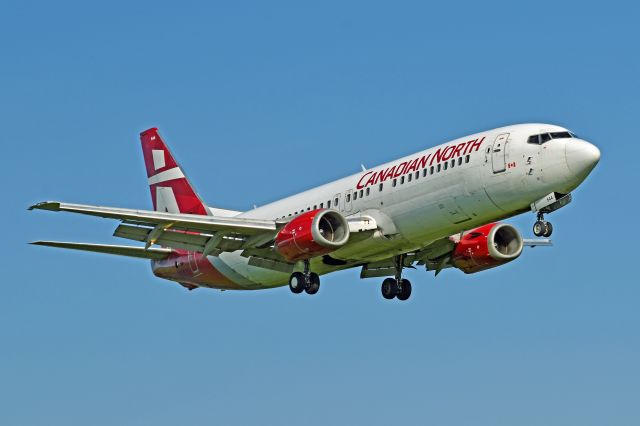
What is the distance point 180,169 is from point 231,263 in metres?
7.64

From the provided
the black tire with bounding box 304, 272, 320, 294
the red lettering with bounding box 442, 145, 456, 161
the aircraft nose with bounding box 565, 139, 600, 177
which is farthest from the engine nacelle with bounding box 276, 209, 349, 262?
the aircraft nose with bounding box 565, 139, 600, 177

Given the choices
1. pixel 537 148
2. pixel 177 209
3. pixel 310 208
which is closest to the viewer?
pixel 537 148

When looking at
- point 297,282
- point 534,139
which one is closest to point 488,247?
point 297,282

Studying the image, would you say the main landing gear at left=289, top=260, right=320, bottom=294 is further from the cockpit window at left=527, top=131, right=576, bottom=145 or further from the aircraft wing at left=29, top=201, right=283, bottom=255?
the cockpit window at left=527, top=131, right=576, bottom=145

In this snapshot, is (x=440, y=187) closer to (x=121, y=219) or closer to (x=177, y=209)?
(x=121, y=219)

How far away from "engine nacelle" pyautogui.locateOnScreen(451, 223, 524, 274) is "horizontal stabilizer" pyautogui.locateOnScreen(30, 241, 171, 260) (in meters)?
13.0

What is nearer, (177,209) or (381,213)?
(381,213)

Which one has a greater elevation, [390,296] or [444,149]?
[444,149]

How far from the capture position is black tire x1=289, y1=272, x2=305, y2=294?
55594 mm

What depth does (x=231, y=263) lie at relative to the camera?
197 feet

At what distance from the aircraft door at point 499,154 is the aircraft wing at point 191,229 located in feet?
31.7

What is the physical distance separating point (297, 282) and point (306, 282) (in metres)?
0.47

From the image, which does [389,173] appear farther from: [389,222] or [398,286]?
[398,286]

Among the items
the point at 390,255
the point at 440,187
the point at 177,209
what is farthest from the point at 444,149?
the point at 177,209
